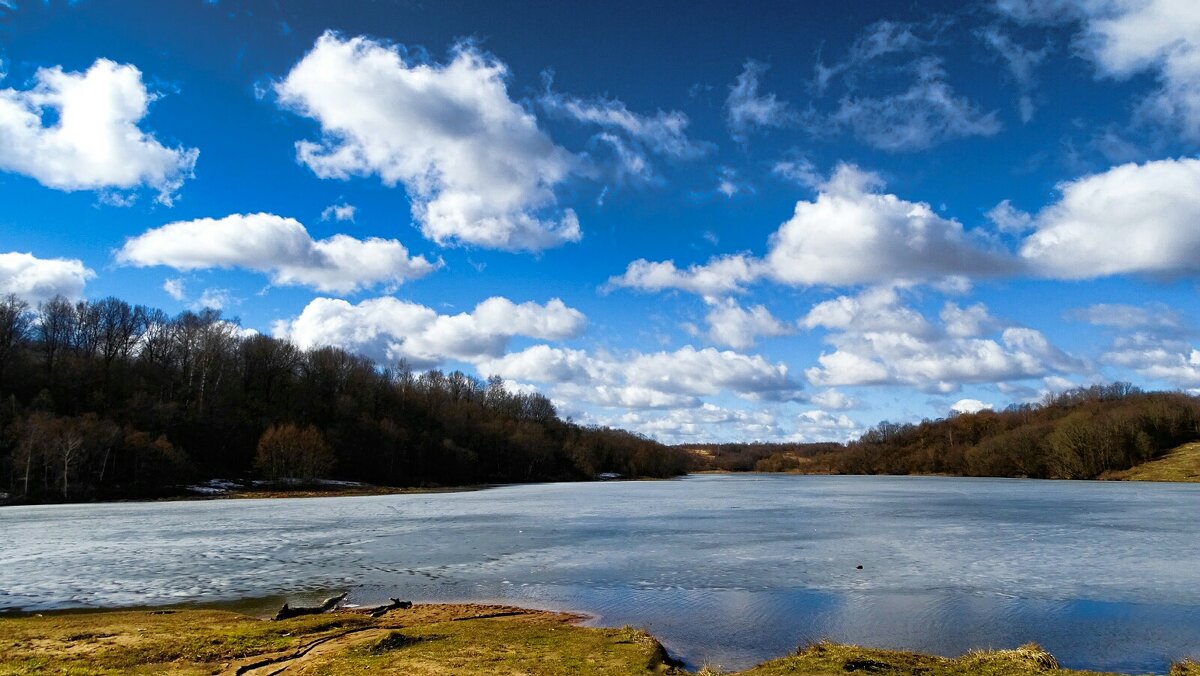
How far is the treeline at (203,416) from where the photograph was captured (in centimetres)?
6712

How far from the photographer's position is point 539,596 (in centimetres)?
1731

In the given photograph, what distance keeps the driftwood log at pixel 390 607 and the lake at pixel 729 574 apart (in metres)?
1.17

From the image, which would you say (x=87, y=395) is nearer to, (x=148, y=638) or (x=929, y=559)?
(x=148, y=638)

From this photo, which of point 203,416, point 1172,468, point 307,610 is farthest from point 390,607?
point 1172,468

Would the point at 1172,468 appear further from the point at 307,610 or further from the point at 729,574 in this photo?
→ the point at 307,610

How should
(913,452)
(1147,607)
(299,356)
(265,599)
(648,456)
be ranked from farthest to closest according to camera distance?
(913,452) → (648,456) → (299,356) → (265,599) → (1147,607)

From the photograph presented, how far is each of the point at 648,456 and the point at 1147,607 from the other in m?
167

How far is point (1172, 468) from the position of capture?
4464 inches

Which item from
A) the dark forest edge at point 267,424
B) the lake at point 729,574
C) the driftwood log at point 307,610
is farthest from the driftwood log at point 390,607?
the dark forest edge at point 267,424

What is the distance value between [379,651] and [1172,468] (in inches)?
5618

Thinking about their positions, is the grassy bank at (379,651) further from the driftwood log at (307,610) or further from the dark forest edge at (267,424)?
the dark forest edge at (267,424)

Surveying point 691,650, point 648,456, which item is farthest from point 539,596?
point 648,456

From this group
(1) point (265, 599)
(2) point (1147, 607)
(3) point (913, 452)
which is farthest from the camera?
(3) point (913, 452)

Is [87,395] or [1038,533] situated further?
[87,395]
